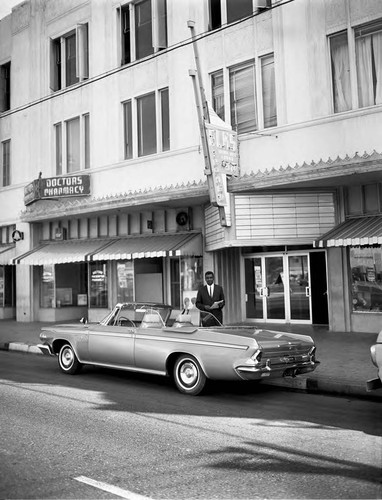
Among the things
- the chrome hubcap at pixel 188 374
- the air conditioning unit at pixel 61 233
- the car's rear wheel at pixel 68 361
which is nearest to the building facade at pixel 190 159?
the air conditioning unit at pixel 61 233

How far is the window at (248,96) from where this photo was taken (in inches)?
555

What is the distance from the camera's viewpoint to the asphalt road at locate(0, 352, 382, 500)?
13.6 feet

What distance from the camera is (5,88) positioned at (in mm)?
22000

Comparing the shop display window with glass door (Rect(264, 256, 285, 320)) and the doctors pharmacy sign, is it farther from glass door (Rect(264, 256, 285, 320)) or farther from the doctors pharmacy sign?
glass door (Rect(264, 256, 285, 320))

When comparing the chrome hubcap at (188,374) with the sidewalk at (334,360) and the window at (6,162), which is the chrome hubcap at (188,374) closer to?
the sidewalk at (334,360)

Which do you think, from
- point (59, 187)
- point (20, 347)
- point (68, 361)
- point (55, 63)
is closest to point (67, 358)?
point (68, 361)

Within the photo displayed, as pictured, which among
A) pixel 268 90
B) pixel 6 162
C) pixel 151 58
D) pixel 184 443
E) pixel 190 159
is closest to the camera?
pixel 184 443

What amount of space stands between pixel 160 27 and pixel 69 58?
466 cm

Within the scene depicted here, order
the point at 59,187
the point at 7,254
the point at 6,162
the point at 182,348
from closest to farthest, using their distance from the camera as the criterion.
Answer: the point at 182,348, the point at 59,187, the point at 7,254, the point at 6,162

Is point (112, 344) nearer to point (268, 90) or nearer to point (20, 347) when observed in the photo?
point (20, 347)

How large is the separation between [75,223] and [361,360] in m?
12.6

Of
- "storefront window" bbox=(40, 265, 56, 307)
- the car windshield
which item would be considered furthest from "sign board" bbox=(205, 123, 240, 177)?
"storefront window" bbox=(40, 265, 56, 307)

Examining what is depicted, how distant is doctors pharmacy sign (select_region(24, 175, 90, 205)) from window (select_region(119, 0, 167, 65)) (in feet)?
13.7

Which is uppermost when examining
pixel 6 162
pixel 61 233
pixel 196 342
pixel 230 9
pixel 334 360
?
pixel 230 9
